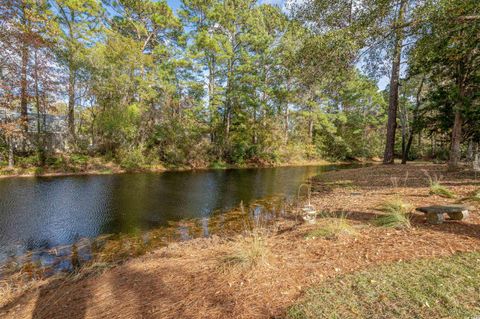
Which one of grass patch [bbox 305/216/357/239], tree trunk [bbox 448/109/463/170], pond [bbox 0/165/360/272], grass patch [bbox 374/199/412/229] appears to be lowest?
pond [bbox 0/165/360/272]

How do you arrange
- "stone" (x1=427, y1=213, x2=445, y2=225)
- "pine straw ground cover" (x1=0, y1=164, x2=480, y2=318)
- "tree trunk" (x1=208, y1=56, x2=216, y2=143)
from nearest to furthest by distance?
"pine straw ground cover" (x1=0, y1=164, x2=480, y2=318), "stone" (x1=427, y1=213, x2=445, y2=225), "tree trunk" (x1=208, y1=56, x2=216, y2=143)

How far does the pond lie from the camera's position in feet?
17.0

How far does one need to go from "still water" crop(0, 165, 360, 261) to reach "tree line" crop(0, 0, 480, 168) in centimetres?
448

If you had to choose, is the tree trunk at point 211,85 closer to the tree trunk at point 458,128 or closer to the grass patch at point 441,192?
the tree trunk at point 458,128

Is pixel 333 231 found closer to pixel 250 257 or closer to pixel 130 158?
Result: pixel 250 257

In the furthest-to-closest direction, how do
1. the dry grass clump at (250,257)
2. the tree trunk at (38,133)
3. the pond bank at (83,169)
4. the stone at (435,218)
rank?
1. the tree trunk at (38,133)
2. the pond bank at (83,169)
3. the stone at (435,218)
4. the dry grass clump at (250,257)

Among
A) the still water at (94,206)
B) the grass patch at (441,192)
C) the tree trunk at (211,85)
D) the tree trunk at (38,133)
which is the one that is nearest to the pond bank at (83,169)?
the tree trunk at (38,133)

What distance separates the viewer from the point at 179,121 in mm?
18172

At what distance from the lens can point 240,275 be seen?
8.56 ft

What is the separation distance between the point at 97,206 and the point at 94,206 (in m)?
0.09

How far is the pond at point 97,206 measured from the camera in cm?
517

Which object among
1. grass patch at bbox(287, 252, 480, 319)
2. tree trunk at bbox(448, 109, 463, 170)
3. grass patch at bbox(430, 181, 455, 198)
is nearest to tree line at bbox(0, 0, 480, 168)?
tree trunk at bbox(448, 109, 463, 170)

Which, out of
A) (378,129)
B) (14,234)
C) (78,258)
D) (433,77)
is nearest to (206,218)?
(78,258)

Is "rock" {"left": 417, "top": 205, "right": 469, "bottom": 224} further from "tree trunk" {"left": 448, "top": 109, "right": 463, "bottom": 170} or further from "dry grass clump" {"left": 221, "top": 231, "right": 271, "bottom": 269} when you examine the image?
"tree trunk" {"left": 448, "top": 109, "right": 463, "bottom": 170}
